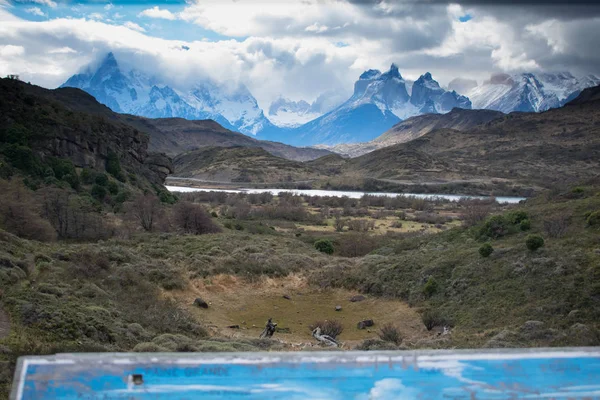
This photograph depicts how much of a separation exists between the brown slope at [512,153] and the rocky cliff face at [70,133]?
8796 centimetres

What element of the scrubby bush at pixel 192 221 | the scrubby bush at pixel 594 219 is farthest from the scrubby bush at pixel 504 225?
the scrubby bush at pixel 192 221

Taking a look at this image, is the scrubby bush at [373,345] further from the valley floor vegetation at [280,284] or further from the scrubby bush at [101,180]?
the scrubby bush at [101,180]

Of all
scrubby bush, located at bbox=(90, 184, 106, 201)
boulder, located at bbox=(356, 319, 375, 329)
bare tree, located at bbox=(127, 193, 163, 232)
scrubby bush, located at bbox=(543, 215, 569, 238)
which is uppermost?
scrubby bush, located at bbox=(90, 184, 106, 201)

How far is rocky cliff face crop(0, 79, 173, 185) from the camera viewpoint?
156 feet

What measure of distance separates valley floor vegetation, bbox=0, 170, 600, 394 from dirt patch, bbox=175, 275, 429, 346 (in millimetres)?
98

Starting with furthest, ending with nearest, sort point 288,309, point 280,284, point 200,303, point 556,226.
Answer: point 280,284 → point 556,226 → point 288,309 → point 200,303

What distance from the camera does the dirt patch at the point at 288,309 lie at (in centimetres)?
1881

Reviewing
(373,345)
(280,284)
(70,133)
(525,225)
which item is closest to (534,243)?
(525,225)

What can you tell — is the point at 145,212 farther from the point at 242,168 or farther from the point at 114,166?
the point at 242,168

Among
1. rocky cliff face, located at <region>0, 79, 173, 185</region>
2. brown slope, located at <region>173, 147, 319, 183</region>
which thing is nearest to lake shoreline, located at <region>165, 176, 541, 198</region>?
brown slope, located at <region>173, 147, 319, 183</region>

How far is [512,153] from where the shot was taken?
500ft

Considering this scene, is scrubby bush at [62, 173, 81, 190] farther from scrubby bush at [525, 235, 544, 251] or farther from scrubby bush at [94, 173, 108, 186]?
scrubby bush at [525, 235, 544, 251]

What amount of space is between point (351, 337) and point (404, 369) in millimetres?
16063

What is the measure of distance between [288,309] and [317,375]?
20329 mm
